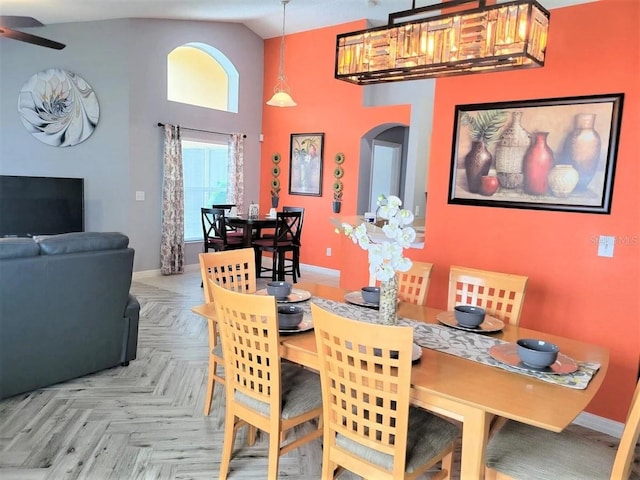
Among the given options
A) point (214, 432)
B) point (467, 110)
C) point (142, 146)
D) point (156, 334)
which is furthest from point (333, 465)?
point (142, 146)

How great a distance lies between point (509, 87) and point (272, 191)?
203 inches

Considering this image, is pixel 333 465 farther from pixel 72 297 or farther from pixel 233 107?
pixel 233 107

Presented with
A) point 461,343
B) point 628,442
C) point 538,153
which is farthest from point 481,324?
point 538,153

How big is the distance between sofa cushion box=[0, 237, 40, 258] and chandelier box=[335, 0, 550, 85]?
2101 millimetres

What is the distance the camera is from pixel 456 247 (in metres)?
3.38

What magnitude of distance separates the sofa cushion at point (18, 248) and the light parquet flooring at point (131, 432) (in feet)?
3.10

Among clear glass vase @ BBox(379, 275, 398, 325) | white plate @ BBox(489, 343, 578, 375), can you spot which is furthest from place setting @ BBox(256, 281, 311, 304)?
white plate @ BBox(489, 343, 578, 375)

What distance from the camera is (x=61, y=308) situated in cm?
292

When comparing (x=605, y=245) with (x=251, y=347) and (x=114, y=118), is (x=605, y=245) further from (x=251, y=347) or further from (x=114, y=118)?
(x=114, y=118)

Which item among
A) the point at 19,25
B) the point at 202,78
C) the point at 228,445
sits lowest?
the point at 228,445

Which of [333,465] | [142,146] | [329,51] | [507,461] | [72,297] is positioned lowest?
[333,465]

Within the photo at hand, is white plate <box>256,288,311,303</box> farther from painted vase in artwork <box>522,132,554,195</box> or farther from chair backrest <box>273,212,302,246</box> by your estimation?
chair backrest <box>273,212,302,246</box>

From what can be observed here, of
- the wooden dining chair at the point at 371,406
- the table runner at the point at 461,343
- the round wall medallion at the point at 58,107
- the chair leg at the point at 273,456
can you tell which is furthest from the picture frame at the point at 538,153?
the round wall medallion at the point at 58,107

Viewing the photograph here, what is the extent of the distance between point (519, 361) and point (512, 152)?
5.63ft
